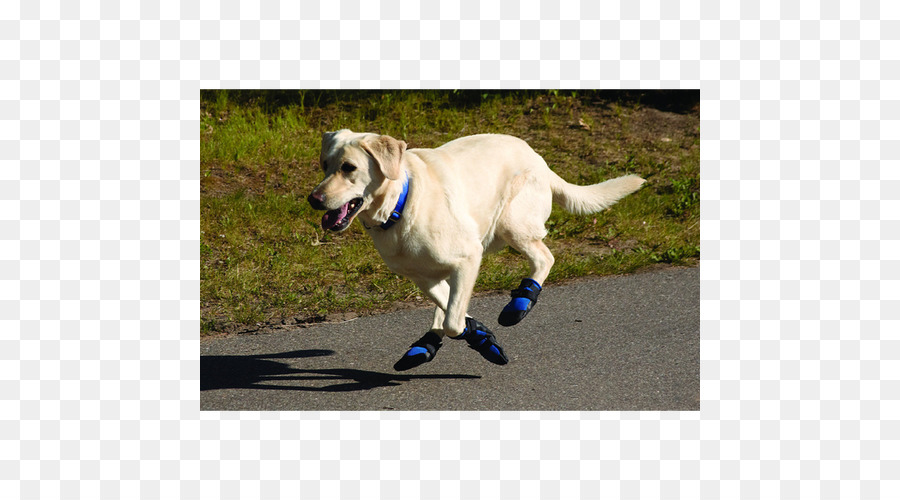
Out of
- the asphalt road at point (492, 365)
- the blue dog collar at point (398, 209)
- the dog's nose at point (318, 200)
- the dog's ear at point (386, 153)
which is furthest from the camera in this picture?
the asphalt road at point (492, 365)

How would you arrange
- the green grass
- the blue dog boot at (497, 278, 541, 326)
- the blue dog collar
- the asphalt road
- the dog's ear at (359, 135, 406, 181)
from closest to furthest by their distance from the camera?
1. the dog's ear at (359, 135, 406, 181)
2. the blue dog collar
3. the asphalt road
4. the blue dog boot at (497, 278, 541, 326)
5. the green grass

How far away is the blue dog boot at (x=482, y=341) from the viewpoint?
5555 mm

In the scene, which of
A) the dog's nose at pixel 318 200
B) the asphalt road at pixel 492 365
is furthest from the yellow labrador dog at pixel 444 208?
the asphalt road at pixel 492 365

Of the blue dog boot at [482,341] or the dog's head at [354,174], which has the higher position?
A: the dog's head at [354,174]

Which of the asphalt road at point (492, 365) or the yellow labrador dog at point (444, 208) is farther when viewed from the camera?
the asphalt road at point (492, 365)

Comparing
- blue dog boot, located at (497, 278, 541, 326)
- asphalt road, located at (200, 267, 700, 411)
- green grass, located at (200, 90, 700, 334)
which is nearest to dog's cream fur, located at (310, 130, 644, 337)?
blue dog boot, located at (497, 278, 541, 326)

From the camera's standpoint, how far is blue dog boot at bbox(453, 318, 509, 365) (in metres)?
5.55

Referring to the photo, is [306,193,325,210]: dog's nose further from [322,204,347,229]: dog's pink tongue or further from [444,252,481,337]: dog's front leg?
[444,252,481,337]: dog's front leg

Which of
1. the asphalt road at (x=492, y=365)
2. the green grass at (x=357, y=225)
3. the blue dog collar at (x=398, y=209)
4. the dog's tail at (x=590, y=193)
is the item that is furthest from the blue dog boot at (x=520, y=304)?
the green grass at (x=357, y=225)

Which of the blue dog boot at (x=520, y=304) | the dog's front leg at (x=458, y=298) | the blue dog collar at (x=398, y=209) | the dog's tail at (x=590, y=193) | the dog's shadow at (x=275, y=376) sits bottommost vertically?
the dog's shadow at (x=275, y=376)

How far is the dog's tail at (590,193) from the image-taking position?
6.39m

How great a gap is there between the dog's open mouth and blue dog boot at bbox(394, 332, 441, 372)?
42.4 inches

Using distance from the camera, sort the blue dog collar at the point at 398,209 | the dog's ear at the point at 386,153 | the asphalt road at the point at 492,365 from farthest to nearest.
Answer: the asphalt road at the point at 492,365, the blue dog collar at the point at 398,209, the dog's ear at the point at 386,153

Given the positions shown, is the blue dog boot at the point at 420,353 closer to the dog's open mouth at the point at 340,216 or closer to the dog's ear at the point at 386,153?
the dog's open mouth at the point at 340,216
